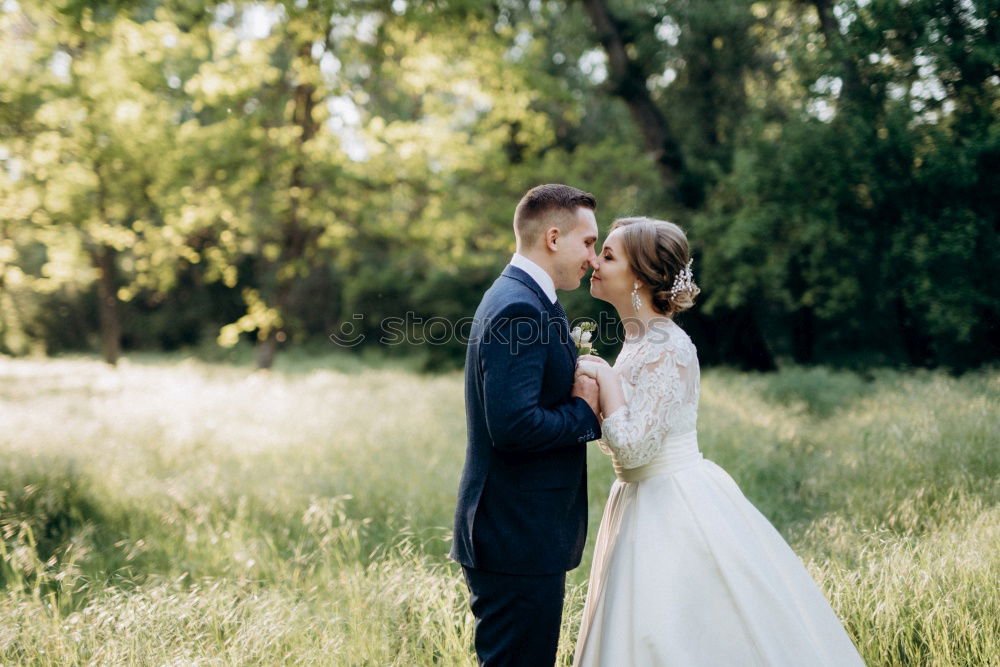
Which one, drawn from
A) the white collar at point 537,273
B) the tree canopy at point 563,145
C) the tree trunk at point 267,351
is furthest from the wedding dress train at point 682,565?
the tree trunk at point 267,351

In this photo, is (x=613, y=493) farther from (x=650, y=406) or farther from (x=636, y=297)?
(x=636, y=297)

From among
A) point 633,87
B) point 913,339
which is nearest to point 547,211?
point 913,339

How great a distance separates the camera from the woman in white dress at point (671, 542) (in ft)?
9.01

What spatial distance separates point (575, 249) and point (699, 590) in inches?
57.2

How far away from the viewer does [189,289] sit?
3269cm

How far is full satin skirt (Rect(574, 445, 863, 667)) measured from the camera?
8.98ft

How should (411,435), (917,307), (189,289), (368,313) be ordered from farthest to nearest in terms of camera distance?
(189,289), (368,313), (917,307), (411,435)

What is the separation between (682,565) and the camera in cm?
280

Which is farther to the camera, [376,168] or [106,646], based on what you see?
[376,168]

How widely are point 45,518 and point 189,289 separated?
96.9ft

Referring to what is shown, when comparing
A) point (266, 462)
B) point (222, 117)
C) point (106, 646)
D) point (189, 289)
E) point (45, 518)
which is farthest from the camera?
point (189, 289)

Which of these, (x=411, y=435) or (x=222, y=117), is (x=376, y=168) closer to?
(x=222, y=117)

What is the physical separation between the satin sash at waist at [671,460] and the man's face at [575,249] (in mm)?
840

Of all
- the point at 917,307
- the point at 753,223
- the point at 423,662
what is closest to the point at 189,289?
the point at 753,223
